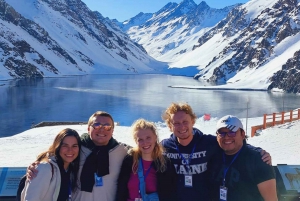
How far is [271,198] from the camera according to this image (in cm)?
436

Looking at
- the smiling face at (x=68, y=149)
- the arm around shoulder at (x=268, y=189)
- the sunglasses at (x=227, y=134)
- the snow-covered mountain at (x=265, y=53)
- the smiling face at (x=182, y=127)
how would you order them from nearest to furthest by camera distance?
the arm around shoulder at (x=268, y=189) → the smiling face at (x=68, y=149) → the sunglasses at (x=227, y=134) → the smiling face at (x=182, y=127) → the snow-covered mountain at (x=265, y=53)

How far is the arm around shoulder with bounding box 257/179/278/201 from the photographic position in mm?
4332

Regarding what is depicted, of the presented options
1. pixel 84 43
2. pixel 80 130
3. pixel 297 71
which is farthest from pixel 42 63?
pixel 80 130

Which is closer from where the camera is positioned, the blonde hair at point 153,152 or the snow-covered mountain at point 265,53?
the blonde hair at point 153,152

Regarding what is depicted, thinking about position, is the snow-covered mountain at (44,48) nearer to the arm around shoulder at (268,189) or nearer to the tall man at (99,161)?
the tall man at (99,161)

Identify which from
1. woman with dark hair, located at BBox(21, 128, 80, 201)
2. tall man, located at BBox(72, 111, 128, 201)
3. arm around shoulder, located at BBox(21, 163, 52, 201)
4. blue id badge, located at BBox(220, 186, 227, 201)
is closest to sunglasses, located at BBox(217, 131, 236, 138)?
blue id badge, located at BBox(220, 186, 227, 201)

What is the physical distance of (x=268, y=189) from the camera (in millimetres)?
4348

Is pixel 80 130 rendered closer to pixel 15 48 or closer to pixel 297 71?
pixel 297 71

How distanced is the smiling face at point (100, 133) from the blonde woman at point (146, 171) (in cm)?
40

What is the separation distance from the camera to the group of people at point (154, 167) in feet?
14.4

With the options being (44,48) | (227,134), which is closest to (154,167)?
(227,134)

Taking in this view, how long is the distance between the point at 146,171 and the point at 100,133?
33.5 inches

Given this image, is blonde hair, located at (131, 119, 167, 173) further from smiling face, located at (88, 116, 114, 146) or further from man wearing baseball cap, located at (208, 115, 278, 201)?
man wearing baseball cap, located at (208, 115, 278, 201)

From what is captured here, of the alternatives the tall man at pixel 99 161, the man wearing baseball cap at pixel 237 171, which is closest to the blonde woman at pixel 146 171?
the tall man at pixel 99 161
